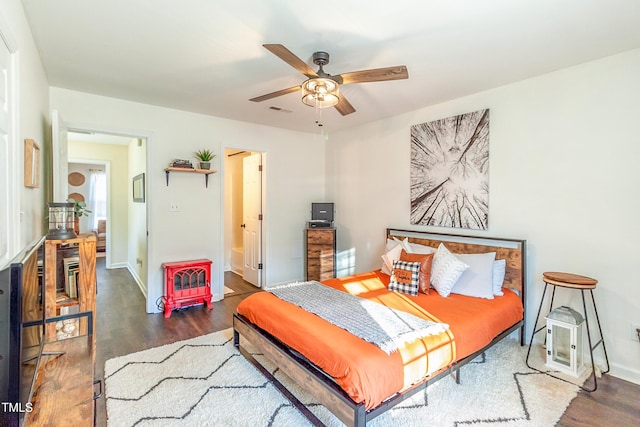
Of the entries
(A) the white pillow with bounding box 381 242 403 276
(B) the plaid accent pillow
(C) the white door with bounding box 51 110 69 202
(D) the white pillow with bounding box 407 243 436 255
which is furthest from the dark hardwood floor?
(A) the white pillow with bounding box 381 242 403 276

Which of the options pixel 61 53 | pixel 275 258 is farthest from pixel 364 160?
pixel 61 53

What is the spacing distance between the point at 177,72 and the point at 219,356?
2571mm

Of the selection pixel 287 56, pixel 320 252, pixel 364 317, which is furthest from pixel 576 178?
pixel 320 252

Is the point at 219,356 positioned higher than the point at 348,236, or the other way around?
the point at 348,236

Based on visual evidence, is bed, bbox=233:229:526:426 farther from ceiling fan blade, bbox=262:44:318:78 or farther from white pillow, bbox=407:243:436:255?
ceiling fan blade, bbox=262:44:318:78

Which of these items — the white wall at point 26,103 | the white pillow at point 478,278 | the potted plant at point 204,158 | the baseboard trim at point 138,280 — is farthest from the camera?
the baseboard trim at point 138,280

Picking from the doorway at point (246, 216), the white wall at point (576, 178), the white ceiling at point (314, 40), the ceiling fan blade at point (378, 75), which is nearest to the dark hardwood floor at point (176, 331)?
the doorway at point (246, 216)

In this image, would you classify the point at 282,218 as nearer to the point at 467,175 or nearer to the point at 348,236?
the point at 348,236

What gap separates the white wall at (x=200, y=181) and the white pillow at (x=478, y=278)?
2808 millimetres

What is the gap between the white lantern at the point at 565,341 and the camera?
2461mm

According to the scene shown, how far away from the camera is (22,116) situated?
1940 millimetres

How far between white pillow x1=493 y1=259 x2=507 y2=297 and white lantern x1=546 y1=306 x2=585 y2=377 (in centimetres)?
47

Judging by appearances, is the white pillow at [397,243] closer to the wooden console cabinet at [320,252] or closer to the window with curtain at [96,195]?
the wooden console cabinet at [320,252]

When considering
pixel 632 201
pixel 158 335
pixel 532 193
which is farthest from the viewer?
pixel 158 335
